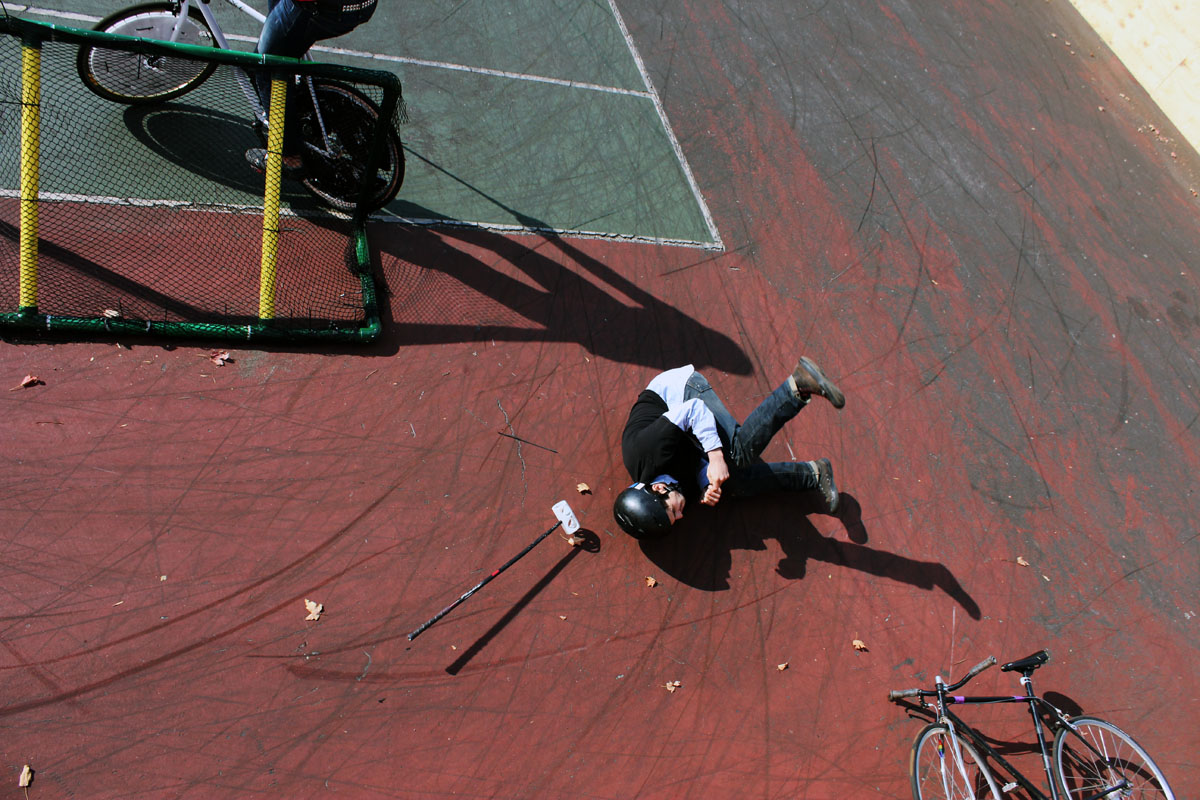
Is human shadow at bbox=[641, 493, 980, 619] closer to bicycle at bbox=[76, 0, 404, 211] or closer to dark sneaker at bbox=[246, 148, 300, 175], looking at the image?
bicycle at bbox=[76, 0, 404, 211]

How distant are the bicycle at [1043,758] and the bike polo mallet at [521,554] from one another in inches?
102

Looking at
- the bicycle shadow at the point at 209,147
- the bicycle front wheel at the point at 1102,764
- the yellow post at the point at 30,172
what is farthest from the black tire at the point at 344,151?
the bicycle front wheel at the point at 1102,764

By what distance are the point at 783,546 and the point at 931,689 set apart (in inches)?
56.8

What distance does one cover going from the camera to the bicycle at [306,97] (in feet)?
20.2

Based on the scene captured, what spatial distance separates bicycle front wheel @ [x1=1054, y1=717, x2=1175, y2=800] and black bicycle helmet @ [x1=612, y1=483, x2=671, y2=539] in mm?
3073

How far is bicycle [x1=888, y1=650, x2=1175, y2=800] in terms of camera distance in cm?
509

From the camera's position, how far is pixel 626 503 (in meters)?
5.43

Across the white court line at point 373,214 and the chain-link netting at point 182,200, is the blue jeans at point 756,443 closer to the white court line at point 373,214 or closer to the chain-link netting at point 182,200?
the white court line at point 373,214

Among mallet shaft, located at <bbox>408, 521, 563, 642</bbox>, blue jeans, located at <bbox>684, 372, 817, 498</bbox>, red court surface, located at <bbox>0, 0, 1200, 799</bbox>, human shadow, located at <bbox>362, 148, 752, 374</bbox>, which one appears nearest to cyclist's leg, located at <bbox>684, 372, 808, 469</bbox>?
blue jeans, located at <bbox>684, 372, 817, 498</bbox>

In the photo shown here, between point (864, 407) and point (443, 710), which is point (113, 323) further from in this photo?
point (864, 407)

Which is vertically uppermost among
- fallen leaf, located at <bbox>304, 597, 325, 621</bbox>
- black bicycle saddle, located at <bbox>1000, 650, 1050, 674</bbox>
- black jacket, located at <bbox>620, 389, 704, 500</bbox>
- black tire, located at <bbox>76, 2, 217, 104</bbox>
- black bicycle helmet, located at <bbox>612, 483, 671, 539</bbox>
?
black bicycle saddle, located at <bbox>1000, 650, 1050, 674</bbox>

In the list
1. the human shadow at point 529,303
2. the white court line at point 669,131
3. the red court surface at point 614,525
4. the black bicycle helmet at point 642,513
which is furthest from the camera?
the white court line at point 669,131

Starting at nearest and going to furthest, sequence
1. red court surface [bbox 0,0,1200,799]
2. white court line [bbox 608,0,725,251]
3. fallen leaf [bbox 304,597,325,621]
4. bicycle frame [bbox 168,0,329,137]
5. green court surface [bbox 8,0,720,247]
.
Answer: red court surface [bbox 0,0,1200,799], fallen leaf [bbox 304,597,325,621], bicycle frame [bbox 168,0,329,137], green court surface [bbox 8,0,720,247], white court line [bbox 608,0,725,251]

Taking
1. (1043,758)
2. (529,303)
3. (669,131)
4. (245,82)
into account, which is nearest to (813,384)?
(529,303)
